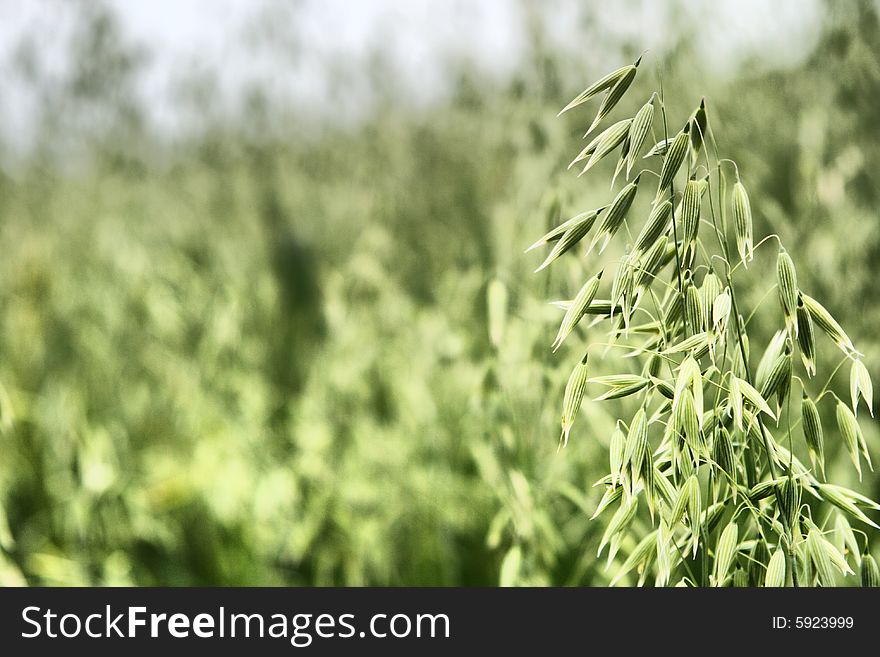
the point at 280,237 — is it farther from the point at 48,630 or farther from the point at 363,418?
the point at 48,630

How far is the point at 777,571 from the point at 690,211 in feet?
0.77

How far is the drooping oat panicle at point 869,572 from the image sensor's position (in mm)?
489

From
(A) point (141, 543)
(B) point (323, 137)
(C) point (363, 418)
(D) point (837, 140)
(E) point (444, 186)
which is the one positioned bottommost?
(A) point (141, 543)

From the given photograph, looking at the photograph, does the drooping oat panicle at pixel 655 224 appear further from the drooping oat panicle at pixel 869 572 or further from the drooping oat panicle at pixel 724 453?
the drooping oat panicle at pixel 869 572

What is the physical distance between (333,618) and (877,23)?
3.43 feet

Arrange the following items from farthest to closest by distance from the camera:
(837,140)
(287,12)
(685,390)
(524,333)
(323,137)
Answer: (323,137)
(287,12)
(837,140)
(524,333)
(685,390)

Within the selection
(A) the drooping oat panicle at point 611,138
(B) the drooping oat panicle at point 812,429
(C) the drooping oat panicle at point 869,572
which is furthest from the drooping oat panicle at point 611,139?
(C) the drooping oat panicle at point 869,572

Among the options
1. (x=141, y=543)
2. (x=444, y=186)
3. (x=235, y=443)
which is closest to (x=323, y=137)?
(x=444, y=186)

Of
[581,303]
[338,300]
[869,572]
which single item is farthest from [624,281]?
[338,300]

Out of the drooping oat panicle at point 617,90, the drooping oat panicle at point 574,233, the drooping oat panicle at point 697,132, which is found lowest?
the drooping oat panicle at point 574,233

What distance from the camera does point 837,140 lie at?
3.48ft

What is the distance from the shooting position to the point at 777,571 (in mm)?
444

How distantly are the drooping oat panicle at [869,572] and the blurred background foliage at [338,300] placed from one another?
1.12 feet

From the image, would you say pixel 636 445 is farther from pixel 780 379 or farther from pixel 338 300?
pixel 338 300
